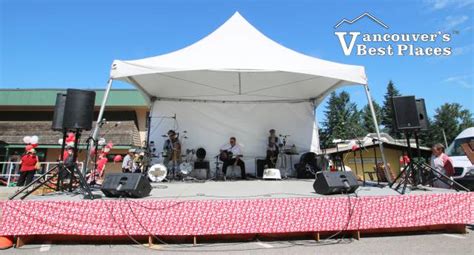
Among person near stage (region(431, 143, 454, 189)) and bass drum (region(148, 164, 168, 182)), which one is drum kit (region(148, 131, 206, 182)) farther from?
person near stage (region(431, 143, 454, 189))

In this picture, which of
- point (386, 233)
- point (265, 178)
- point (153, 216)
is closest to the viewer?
point (153, 216)

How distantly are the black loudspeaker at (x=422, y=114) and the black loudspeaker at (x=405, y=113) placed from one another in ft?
0.30

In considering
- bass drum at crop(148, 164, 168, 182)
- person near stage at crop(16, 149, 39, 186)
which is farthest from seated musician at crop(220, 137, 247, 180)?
person near stage at crop(16, 149, 39, 186)

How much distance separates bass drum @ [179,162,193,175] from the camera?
7.15 meters

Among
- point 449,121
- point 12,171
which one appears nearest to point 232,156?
point 12,171

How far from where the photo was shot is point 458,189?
395 centimetres

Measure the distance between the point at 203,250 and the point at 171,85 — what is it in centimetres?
541

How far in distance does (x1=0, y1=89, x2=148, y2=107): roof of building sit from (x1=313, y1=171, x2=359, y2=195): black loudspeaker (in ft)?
41.9

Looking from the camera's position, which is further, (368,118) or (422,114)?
(368,118)

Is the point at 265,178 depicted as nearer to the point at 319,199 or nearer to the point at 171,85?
the point at 171,85

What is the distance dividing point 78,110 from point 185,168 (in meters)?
3.47

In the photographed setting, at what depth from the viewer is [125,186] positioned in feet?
11.9

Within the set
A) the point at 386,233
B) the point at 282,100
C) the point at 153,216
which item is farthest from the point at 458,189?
the point at 282,100

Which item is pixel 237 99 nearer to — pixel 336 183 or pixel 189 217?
pixel 336 183
